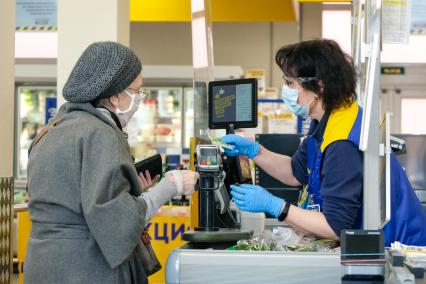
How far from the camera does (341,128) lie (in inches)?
91.7

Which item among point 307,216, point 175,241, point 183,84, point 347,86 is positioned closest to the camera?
point 307,216

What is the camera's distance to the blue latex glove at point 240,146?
9.19 ft

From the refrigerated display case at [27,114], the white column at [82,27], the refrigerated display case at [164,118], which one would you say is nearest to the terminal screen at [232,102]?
the white column at [82,27]

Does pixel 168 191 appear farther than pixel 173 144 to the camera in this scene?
No

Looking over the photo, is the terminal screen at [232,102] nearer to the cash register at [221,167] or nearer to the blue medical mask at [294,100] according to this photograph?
the cash register at [221,167]

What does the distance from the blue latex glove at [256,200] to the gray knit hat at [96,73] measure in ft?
1.92

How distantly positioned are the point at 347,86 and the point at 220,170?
22.6 inches

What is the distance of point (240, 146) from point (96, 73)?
0.96 m

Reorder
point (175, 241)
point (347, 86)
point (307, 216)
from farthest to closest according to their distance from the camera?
point (175, 241)
point (347, 86)
point (307, 216)

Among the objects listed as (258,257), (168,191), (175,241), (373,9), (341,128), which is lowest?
(175,241)

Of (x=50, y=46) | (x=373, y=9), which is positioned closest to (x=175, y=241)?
(x=373, y=9)

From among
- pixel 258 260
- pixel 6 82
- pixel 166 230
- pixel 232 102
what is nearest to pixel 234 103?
pixel 232 102

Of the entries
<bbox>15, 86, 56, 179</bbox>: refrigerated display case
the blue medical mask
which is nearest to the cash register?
the blue medical mask

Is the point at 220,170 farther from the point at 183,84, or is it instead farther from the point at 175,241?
the point at 183,84
